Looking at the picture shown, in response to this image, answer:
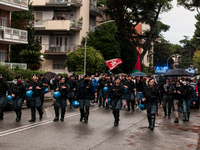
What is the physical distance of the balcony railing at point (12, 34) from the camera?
26.3 meters

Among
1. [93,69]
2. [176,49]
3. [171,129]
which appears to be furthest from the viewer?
[176,49]

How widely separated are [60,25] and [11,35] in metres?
11.1

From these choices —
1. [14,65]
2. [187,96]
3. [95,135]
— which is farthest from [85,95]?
[14,65]

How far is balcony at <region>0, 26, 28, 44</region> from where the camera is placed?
86.3 ft

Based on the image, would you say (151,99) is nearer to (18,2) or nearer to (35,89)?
(35,89)

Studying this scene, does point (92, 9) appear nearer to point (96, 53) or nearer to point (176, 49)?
point (96, 53)

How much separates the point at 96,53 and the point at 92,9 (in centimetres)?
1035

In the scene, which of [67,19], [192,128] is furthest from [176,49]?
[192,128]

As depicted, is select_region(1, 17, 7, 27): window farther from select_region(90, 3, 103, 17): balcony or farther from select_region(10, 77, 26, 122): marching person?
select_region(10, 77, 26, 122): marching person

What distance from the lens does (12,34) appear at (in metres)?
27.7

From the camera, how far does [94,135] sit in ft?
30.2

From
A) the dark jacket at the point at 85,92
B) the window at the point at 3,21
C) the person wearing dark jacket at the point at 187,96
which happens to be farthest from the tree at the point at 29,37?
the person wearing dark jacket at the point at 187,96

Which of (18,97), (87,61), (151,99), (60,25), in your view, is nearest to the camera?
(151,99)

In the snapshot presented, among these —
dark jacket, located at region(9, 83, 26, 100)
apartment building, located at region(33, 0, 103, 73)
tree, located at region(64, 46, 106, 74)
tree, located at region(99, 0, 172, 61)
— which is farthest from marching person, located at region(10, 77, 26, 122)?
tree, located at region(99, 0, 172, 61)
